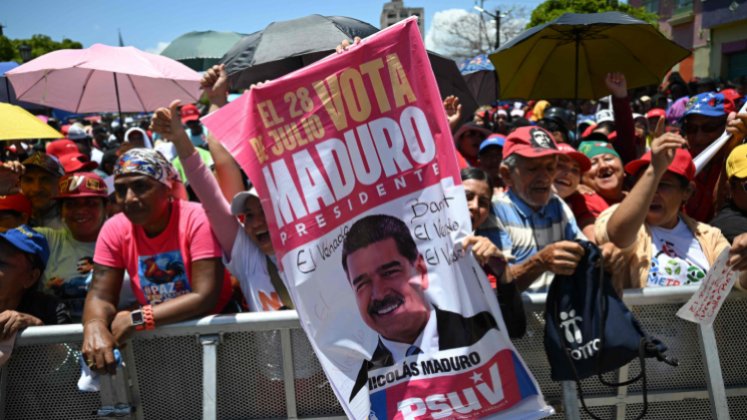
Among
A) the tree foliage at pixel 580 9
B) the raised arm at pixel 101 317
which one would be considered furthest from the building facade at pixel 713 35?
the raised arm at pixel 101 317

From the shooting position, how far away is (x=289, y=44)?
4133mm

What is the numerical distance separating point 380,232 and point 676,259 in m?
1.49

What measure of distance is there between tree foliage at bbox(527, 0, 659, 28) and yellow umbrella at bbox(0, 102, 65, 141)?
34.6 meters

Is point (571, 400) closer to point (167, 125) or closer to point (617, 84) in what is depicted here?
point (167, 125)

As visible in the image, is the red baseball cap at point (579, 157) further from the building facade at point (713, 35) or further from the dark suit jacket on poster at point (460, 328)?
the building facade at point (713, 35)

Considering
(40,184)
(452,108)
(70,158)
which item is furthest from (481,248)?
(70,158)

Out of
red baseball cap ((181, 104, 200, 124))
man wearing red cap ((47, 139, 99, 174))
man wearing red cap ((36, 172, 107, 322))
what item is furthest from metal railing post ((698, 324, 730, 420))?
red baseball cap ((181, 104, 200, 124))

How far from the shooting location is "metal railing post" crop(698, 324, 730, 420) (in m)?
2.61

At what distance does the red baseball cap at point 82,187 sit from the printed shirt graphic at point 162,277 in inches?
44.1

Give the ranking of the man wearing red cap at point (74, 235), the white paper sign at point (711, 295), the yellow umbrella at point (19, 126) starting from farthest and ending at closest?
the yellow umbrella at point (19, 126)
the man wearing red cap at point (74, 235)
the white paper sign at point (711, 295)

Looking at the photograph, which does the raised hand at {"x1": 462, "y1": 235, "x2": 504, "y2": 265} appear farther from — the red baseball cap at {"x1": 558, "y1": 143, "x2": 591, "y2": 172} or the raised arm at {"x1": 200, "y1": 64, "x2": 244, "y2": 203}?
the raised arm at {"x1": 200, "y1": 64, "x2": 244, "y2": 203}

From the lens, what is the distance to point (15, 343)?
2.73 meters

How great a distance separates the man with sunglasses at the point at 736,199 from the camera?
318 cm

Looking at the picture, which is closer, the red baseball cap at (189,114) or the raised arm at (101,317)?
the raised arm at (101,317)
